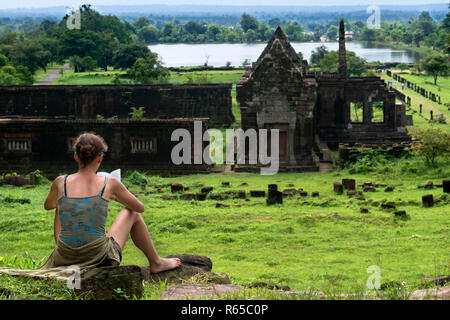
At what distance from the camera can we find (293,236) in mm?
14797

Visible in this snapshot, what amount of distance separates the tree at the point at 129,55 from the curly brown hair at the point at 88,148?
70.6 m

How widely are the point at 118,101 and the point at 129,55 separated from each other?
125ft

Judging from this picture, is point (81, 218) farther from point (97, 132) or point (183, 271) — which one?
point (97, 132)

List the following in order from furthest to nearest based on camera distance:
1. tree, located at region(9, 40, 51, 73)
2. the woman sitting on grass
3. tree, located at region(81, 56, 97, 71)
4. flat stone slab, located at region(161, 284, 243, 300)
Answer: tree, located at region(81, 56, 97, 71) → tree, located at region(9, 40, 51, 73) → the woman sitting on grass → flat stone slab, located at region(161, 284, 243, 300)

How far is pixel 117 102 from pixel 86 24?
75.9 metres

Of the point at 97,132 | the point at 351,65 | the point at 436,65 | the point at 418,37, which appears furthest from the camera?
the point at 418,37

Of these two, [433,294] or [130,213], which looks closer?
[433,294]

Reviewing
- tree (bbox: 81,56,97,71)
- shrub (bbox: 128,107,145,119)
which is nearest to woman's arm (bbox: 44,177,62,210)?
shrub (bbox: 128,107,145,119)

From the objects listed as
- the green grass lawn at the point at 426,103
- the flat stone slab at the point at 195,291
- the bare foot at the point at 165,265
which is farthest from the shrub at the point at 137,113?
the flat stone slab at the point at 195,291

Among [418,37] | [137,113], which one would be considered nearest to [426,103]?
[137,113]

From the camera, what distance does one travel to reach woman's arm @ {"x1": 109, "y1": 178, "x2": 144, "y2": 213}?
25.9 ft

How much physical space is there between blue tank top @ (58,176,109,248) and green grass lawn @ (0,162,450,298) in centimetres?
177

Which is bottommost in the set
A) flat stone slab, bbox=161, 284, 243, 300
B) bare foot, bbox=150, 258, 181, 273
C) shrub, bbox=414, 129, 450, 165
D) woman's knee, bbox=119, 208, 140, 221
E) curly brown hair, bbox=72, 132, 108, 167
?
shrub, bbox=414, 129, 450, 165

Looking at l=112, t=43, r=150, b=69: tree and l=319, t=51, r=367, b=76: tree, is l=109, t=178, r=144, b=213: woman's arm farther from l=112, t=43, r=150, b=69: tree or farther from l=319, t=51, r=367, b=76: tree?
l=319, t=51, r=367, b=76: tree
